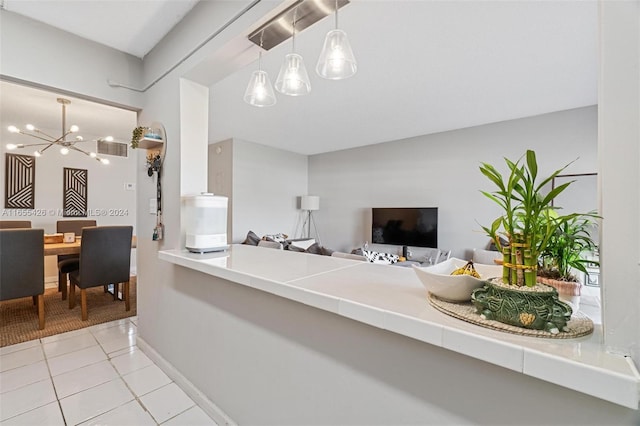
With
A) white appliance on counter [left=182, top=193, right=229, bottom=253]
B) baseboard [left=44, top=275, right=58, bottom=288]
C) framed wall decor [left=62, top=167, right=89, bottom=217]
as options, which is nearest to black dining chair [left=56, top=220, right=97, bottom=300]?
framed wall decor [left=62, top=167, right=89, bottom=217]

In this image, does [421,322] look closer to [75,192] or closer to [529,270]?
[529,270]

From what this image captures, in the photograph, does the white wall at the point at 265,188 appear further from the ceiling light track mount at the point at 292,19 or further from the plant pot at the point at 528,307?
the plant pot at the point at 528,307

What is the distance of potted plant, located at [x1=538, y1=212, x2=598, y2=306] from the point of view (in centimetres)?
80

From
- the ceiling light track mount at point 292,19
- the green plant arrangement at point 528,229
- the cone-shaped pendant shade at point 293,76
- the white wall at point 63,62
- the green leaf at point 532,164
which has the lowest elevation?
the green plant arrangement at point 528,229

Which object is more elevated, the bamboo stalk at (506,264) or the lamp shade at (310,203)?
the lamp shade at (310,203)

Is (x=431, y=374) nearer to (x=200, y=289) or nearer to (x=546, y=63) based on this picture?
(x=200, y=289)

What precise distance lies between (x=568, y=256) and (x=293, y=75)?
1360 millimetres

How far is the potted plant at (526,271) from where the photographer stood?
24.5 inches

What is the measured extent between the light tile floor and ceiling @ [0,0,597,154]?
2.32 meters

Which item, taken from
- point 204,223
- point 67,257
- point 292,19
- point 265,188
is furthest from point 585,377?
point 265,188

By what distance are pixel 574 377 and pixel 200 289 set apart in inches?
65.6

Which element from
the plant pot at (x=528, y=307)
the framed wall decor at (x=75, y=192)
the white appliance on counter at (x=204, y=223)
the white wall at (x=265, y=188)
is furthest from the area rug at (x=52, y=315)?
the plant pot at (x=528, y=307)

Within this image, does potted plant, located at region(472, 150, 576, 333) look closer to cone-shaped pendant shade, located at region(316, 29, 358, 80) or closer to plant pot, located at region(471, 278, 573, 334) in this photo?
plant pot, located at region(471, 278, 573, 334)

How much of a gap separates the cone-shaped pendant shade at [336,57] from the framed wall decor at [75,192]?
5.05 metres
